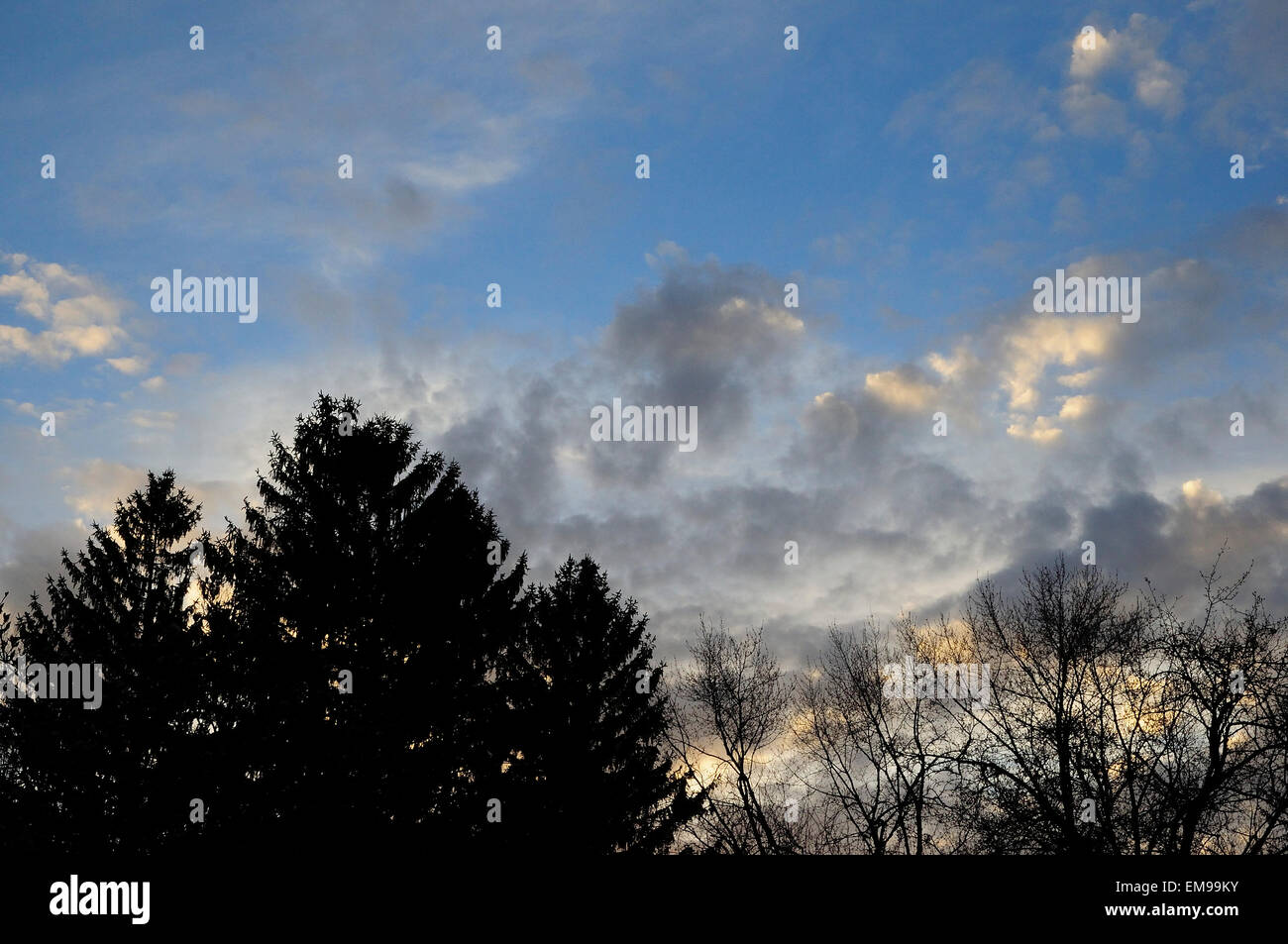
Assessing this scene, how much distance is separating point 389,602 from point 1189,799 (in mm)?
20561

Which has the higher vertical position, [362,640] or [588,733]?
[362,640]

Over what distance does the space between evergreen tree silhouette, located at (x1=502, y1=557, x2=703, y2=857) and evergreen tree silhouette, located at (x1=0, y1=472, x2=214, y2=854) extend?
342 inches

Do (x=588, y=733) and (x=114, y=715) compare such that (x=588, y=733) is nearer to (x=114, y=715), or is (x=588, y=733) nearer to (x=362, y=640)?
(x=362, y=640)

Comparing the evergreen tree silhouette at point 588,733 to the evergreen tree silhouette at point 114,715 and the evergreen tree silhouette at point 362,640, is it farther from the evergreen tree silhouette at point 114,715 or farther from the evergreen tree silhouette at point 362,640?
the evergreen tree silhouette at point 114,715

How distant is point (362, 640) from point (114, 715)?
9840mm

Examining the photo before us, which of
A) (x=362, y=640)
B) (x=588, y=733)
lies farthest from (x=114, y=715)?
(x=588, y=733)

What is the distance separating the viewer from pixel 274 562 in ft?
69.4

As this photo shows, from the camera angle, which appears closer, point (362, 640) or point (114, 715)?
point (362, 640)

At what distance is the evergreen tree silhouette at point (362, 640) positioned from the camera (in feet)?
62.1

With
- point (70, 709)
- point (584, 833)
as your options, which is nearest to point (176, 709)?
point (70, 709)

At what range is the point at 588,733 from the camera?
26062 millimetres

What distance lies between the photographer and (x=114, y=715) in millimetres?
24406
